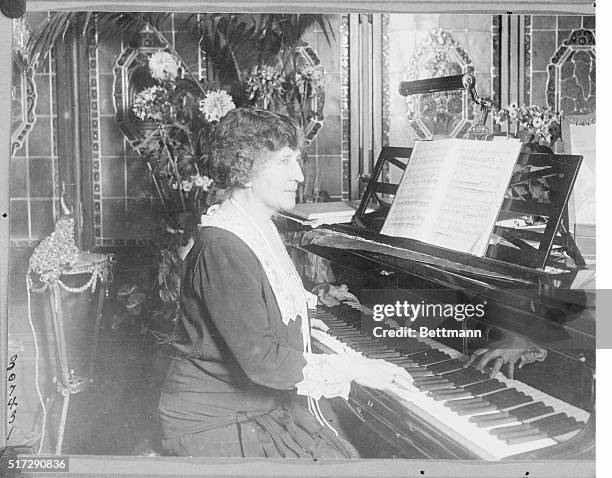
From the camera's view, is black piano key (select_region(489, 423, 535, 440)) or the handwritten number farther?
the handwritten number

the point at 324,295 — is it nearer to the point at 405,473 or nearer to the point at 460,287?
the point at 460,287

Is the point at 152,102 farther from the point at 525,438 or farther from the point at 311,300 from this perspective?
the point at 525,438

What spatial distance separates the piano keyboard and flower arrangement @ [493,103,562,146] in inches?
22.6

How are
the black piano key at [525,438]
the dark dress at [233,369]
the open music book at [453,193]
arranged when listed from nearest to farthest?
the black piano key at [525,438] < the open music book at [453,193] < the dark dress at [233,369]

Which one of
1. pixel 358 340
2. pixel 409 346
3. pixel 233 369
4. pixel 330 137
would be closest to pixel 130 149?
pixel 330 137

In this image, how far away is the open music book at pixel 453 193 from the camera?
1.42m

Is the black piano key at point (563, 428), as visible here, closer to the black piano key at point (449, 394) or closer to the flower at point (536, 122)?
the black piano key at point (449, 394)

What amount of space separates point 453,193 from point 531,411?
0.49 metres

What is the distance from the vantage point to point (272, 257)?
1584mm

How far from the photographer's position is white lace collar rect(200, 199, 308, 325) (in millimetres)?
1562

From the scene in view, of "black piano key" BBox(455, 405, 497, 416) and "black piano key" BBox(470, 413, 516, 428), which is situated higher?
"black piano key" BBox(455, 405, 497, 416)

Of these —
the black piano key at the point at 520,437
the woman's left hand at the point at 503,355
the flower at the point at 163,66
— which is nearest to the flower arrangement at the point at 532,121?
the woman's left hand at the point at 503,355

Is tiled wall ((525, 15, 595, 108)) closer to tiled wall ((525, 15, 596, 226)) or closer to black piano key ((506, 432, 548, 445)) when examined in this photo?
tiled wall ((525, 15, 596, 226))

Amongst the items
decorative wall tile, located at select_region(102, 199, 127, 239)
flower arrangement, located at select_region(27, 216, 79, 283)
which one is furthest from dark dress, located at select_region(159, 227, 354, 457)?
flower arrangement, located at select_region(27, 216, 79, 283)
